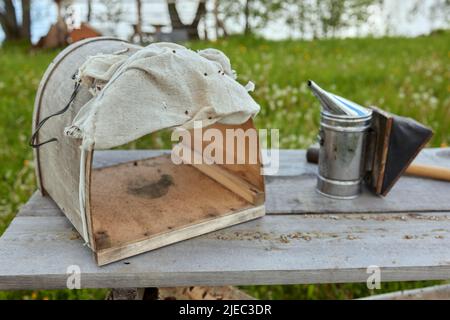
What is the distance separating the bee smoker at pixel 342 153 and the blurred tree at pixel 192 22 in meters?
6.70

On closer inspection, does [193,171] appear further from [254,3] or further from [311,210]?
[254,3]

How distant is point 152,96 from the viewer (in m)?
1.16

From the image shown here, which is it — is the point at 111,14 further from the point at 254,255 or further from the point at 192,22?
the point at 254,255

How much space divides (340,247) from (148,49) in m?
0.73

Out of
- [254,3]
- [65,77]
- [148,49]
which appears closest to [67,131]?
[148,49]

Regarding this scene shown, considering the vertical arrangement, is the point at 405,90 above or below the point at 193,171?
below

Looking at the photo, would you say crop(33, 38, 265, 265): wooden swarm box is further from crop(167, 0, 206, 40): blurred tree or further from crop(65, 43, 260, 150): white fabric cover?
crop(167, 0, 206, 40): blurred tree

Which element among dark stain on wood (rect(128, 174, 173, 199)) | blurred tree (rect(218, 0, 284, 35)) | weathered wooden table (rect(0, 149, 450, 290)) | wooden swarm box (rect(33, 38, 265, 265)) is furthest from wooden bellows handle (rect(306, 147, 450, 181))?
blurred tree (rect(218, 0, 284, 35))

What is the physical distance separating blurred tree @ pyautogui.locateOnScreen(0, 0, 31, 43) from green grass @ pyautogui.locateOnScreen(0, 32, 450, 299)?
2.40 meters

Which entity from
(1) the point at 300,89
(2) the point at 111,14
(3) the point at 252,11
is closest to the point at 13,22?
(2) the point at 111,14

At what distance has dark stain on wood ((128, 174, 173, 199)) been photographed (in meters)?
1.55

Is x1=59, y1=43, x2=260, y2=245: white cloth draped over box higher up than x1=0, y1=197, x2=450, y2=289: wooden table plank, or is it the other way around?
x1=59, y1=43, x2=260, y2=245: white cloth draped over box

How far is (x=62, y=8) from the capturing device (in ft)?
22.8

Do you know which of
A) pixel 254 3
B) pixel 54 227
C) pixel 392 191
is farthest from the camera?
pixel 254 3
